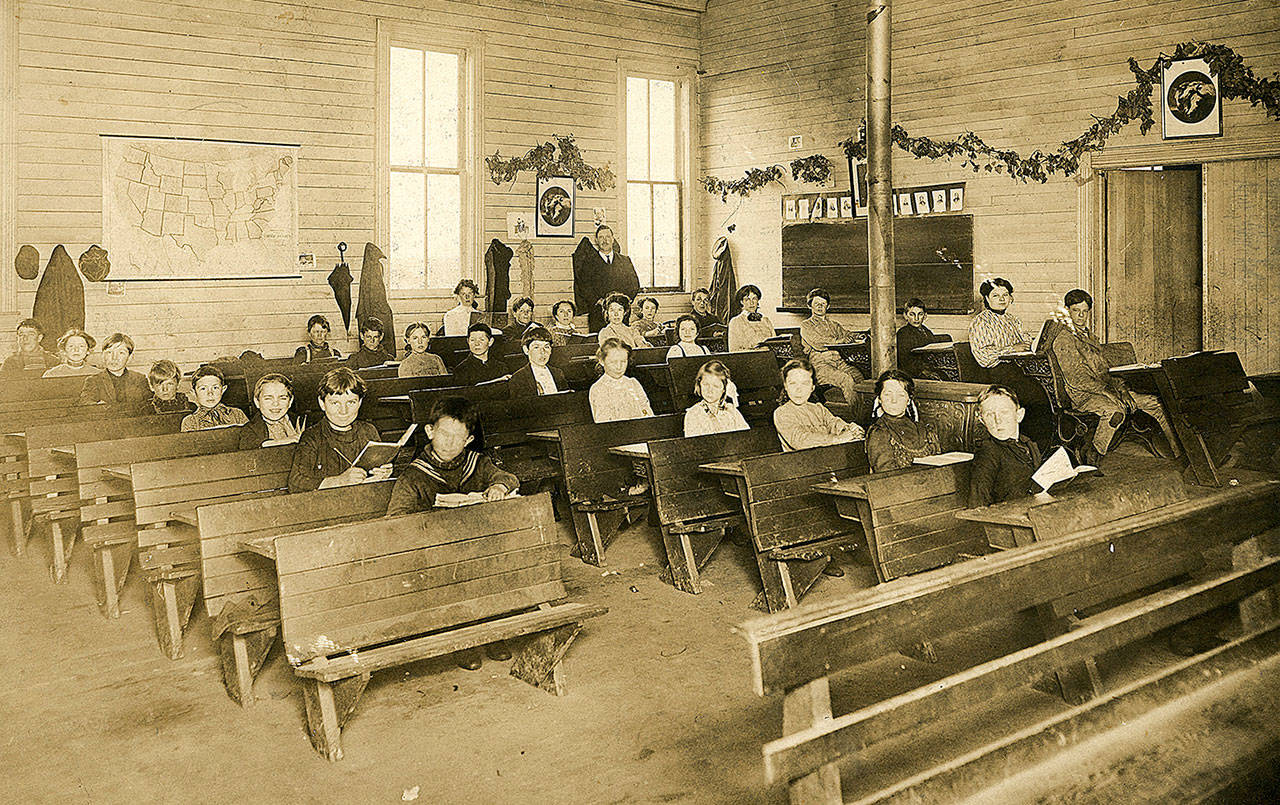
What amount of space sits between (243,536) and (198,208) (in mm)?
7193

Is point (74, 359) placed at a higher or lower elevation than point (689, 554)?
higher

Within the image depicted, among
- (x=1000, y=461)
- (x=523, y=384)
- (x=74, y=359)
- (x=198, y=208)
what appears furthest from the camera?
(x=198, y=208)

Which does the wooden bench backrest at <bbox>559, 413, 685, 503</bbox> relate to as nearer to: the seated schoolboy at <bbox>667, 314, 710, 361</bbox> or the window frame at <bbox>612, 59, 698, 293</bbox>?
the seated schoolboy at <bbox>667, 314, 710, 361</bbox>

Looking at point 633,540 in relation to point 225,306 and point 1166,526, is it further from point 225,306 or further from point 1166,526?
point 225,306

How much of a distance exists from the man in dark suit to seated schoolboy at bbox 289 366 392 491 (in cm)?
759

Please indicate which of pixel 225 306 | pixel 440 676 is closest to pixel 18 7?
pixel 225 306

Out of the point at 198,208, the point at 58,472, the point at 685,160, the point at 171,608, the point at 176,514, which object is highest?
the point at 685,160

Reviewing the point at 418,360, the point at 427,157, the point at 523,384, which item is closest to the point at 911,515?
the point at 523,384

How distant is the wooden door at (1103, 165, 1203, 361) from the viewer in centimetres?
1032

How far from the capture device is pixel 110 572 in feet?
17.5

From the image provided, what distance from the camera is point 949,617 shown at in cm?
296

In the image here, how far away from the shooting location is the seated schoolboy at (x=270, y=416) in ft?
18.5

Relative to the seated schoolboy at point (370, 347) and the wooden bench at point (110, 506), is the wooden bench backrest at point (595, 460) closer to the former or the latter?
the wooden bench at point (110, 506)

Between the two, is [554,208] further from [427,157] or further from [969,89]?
[969,89]
